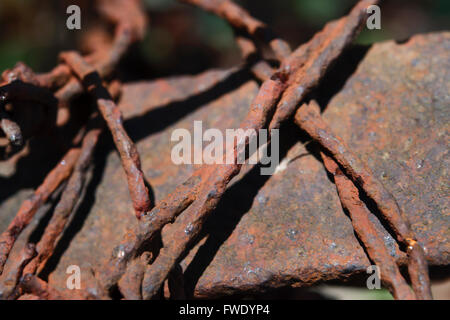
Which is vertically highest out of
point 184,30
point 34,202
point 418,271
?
point 184,30

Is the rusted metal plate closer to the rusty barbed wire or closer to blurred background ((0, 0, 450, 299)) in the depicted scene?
the rusty barbed wire

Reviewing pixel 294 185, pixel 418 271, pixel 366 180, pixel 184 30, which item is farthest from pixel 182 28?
pixel 418 271

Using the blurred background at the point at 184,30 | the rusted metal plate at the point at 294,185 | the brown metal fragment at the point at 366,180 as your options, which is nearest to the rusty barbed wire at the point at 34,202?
the rusted metal plate at the point at 294,185

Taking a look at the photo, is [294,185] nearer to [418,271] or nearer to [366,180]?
[366,180]

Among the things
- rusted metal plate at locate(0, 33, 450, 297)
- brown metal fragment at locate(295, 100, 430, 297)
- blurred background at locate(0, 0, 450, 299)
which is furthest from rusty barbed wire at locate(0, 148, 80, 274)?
blurred background at locate(0, 0, 450, 299)

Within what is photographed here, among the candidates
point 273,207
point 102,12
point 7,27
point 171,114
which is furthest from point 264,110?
point 7,27

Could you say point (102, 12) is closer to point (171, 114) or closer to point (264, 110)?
point (171, 114)
